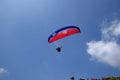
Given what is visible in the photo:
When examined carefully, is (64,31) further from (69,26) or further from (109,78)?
(109,78)

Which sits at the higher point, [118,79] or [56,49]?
[118,79]

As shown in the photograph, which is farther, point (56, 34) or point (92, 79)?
point (92, 79)

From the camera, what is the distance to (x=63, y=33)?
4109 cm

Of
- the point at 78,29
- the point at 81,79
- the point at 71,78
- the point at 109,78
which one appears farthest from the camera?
the point at 109,78

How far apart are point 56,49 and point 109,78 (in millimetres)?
24933

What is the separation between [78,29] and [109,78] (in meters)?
25.7

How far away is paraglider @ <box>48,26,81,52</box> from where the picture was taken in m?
39.9

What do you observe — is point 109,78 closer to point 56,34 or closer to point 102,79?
point 102,79

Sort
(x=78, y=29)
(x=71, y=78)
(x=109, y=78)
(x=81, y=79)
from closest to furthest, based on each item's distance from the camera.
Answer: (x=78, y=29) → (x=71, y=78) → (x=81, y=79) → (x=109, y=78)

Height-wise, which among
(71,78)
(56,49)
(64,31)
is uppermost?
(64,31)

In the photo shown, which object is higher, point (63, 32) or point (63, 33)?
point (63, 32)

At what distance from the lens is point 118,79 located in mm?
63438

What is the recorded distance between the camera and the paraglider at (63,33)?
1571 inches

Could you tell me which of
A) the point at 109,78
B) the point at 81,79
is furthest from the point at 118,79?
the point at 81,79
